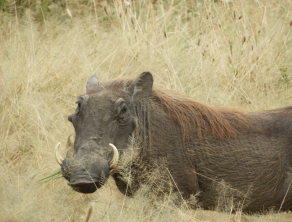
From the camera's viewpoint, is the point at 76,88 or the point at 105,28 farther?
the point at 105,28

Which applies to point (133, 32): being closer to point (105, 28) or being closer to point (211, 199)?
point (105, 28)

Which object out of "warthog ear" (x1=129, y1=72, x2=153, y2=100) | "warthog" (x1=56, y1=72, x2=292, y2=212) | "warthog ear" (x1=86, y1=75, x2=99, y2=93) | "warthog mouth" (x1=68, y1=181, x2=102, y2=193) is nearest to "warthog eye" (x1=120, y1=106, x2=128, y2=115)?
"warthog" (x1=56, y1=72, x2=292, y2=212)

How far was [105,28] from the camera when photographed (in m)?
7.04

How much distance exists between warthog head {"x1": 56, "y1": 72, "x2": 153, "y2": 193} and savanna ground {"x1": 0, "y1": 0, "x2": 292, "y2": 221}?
32 centimetres

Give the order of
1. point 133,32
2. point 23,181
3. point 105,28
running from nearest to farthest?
Answer: point 23,181, point 133,32, point 105,28

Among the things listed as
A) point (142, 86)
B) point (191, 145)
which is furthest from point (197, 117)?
point (142, 86)

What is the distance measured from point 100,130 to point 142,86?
464 millimetres

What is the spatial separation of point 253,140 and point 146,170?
0.76 m

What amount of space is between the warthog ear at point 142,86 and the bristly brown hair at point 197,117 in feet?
0.25

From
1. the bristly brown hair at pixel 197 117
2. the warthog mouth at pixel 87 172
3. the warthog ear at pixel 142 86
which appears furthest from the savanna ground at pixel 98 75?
the warthog ear at pixel 142 86

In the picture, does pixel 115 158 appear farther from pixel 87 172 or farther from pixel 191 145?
pixel 191 145

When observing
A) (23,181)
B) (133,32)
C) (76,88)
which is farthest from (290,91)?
(23,181)

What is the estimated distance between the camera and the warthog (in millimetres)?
3549

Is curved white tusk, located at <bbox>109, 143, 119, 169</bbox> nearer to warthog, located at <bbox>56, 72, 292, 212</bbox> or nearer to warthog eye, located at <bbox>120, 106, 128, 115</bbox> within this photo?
warthog, located at <bbox>56, 72, 292, 212</bbox>
